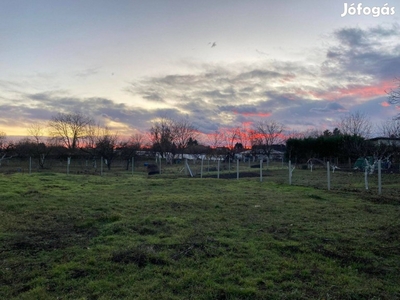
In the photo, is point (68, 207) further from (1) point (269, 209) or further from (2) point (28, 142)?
(2) point (28, 142)

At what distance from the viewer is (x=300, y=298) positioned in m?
3.10

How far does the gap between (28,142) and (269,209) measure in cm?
3866

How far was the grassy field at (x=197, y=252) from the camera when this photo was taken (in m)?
3.32

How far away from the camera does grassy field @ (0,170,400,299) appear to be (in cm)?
332

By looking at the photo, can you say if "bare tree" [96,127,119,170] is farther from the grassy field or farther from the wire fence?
the grassy field

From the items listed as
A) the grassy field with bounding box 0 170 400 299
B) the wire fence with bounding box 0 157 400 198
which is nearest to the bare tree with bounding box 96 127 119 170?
the wire fence with bounding box 0 157 400 198

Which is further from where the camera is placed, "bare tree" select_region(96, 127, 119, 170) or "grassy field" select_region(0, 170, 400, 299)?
"bare tree" select_region(96, 127, 119, 170)

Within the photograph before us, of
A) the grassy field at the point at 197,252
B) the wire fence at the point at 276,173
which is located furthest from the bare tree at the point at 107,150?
the grassy field at the point at 197,252

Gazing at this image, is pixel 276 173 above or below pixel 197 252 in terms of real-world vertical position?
above

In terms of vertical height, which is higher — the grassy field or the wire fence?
the wire fence

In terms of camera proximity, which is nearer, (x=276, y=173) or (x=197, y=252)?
(x=197, y=252)

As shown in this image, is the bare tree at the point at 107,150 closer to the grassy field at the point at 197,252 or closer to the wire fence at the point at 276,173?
the wire fence at the point at 276,173

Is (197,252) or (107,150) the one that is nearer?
(197,252)

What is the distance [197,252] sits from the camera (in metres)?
4.50
